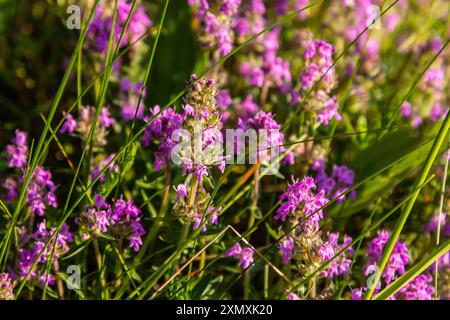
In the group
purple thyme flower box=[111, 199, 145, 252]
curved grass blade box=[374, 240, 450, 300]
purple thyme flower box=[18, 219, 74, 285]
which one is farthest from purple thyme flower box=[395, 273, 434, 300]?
purple thyme flower box=[18, 219, 74, 285]

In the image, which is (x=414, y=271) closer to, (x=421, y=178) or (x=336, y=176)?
(x=421, y=178)

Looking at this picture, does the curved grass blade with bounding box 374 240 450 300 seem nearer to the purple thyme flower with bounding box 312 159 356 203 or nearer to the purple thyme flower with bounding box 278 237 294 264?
the purple thyme flower with bounding box 278 237 294 264

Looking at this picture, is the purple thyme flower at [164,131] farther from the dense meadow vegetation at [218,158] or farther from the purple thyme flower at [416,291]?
the purple thyme flower at [416,291]

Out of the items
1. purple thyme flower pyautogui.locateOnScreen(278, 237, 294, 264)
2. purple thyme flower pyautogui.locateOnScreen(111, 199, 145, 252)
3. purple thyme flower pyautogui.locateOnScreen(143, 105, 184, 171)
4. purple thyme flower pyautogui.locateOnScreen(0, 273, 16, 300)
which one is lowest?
purple thyme flower pyautogui.locateOnScreen(0, 273, 16, 300)

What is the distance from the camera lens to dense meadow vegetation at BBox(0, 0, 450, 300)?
1241 millimetres

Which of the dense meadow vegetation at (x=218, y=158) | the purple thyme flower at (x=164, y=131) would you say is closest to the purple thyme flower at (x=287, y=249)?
the dense meadow vegetation at (x=218, y=158)

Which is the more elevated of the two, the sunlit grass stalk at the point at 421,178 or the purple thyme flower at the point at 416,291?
the sunlit grass stalk at the point at 421,178

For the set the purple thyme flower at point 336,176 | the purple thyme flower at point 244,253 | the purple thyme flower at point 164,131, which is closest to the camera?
the purple thyme flower at point 164,131

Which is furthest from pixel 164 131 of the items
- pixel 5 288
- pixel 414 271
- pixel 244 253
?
pixel 414 271

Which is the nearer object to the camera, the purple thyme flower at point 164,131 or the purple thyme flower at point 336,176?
the purple thyme flower at point 164,131

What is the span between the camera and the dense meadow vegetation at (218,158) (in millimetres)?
1241

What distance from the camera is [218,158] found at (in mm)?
1250

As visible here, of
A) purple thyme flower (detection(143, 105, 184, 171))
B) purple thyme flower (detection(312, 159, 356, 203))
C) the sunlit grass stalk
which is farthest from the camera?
purple thyme flower (detection(312, 159, 356, 203))
